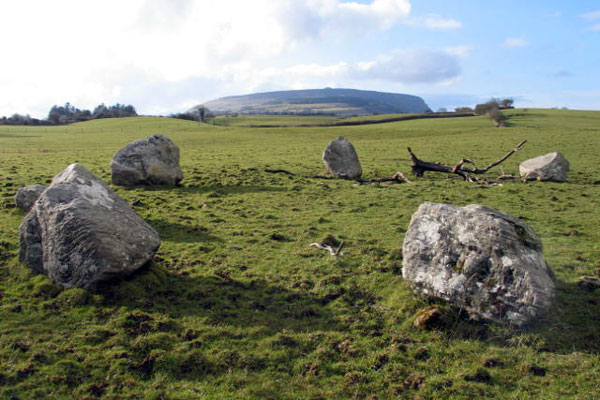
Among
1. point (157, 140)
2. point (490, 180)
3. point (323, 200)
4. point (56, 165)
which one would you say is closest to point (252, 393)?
point (323, 200)

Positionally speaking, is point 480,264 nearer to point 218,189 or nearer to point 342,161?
point 218,189

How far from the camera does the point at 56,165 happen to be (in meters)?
29.6

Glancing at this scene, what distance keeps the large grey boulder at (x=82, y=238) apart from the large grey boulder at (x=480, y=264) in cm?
632

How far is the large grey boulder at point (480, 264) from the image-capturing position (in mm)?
7922

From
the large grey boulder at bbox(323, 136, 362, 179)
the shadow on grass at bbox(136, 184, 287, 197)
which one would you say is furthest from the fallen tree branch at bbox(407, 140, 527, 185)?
the shadow on grass at bbox(136, 184, 287, 197)

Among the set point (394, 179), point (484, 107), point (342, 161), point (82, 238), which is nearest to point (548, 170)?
point (394, 179)

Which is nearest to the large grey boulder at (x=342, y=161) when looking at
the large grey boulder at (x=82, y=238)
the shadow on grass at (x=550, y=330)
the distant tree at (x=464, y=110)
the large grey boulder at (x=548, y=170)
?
the large grey boulder at (x=548, y=170)

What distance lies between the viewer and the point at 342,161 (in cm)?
2464

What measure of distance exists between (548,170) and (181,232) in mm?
20467

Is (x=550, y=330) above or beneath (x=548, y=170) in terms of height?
beneath

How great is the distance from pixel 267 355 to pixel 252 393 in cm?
97

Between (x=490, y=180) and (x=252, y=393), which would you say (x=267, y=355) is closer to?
(x=252, y=393)

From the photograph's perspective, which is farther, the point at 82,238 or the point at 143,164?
the point at 143,164

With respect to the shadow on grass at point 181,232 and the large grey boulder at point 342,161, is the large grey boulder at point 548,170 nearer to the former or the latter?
the large grey boulder at point 342,161
